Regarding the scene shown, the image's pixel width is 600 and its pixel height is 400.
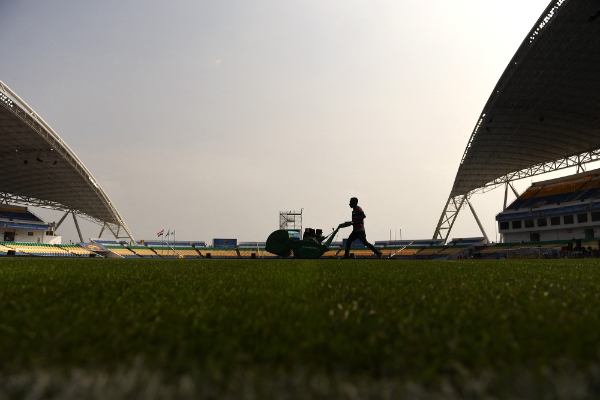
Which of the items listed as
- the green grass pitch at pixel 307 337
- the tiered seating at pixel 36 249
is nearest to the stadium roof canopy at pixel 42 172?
the tiered seating at pixel 36 249

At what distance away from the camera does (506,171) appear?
43.7 metres

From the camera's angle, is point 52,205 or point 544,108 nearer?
point 544,108

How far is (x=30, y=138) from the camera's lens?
3312 cm

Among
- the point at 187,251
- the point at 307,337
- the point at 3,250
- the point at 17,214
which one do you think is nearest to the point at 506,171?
the point at 187,251

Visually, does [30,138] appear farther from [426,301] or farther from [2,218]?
[426,301]

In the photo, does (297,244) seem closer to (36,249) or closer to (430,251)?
(430,251)

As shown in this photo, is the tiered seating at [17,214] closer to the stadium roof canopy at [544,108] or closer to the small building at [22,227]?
the small building at [22,227]

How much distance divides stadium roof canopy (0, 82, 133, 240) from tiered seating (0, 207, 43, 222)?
60.4 inches

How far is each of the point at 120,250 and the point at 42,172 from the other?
12.9 m

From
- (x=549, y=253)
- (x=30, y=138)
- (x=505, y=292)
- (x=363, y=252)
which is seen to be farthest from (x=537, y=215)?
(x=30, y=138)

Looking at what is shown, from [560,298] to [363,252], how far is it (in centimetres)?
4269

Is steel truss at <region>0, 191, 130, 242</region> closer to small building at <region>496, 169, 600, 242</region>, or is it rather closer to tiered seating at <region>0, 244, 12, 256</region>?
tiered seating at <region>0, 244, 12, 256</region>

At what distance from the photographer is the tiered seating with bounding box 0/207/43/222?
48.2 m

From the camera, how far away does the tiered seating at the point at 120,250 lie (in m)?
45.3
